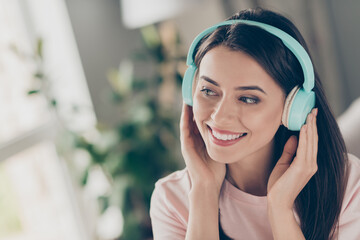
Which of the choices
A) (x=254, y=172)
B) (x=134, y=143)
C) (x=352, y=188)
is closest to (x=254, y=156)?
(x=254, y=172)

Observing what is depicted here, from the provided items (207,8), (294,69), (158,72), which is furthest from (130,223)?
(207,8)

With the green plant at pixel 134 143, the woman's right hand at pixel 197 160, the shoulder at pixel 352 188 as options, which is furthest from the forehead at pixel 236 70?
the green plant at pixel 134 143

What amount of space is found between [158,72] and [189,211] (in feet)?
5.12

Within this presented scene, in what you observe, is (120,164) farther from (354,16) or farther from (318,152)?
(354,16)

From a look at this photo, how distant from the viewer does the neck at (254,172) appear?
1142 mm

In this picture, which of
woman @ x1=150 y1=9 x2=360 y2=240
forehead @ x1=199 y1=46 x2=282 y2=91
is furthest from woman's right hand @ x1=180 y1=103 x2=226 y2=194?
forehead @ x1=199 y1=46 x2=282 y2=91

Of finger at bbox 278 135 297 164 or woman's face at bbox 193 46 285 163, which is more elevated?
woman's face at bbox 193 46 285 163

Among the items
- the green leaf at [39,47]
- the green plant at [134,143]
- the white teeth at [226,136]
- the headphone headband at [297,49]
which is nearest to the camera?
the headphone headband at [297,49]

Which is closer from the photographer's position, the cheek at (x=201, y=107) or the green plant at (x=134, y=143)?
the cheek at (x=201, y=107)

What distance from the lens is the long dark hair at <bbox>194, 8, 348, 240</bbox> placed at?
2.96ft

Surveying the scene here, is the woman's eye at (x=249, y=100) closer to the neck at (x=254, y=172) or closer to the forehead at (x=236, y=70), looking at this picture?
the forehead at (x=236, y=70)

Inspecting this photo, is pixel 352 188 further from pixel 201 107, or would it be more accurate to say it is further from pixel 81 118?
pixel 81 118

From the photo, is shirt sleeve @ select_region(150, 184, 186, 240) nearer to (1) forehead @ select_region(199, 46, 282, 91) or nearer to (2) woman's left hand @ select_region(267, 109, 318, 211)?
(2) woman's left hand @ select_region(267, 109, 318, 211)

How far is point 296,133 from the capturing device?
3.56 feet
